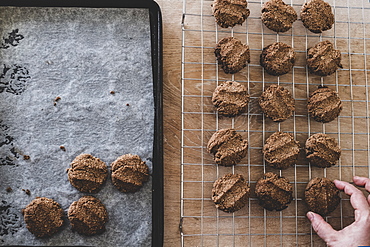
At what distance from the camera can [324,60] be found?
1900mm

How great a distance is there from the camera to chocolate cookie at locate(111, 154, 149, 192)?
1.77 m

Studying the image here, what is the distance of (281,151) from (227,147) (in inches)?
10.6

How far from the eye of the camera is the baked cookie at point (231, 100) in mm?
1834

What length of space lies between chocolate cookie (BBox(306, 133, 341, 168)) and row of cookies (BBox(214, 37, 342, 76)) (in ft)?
1.10

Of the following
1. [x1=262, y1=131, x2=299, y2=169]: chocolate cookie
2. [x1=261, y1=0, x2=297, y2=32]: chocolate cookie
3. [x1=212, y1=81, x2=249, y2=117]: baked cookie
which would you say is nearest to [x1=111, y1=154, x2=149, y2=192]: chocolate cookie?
[x1=212, y1=81, x2=249, y2=117]: baked cookie

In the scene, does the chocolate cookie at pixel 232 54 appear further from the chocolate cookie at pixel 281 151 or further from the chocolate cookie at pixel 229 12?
the chocolate cookie at pixel 281 151

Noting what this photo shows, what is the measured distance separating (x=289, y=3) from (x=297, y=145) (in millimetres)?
759

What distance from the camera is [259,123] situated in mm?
1941

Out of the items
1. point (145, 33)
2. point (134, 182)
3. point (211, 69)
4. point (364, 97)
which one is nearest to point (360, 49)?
point (364, 97)

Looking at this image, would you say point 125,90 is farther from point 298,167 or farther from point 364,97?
point 364,97

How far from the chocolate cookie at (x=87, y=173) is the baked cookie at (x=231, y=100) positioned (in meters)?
0.64

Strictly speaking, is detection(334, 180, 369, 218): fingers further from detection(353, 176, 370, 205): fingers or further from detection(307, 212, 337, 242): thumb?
detection(307, 212, 337, 242): thumb

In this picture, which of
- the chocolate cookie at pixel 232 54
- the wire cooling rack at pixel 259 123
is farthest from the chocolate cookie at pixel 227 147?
the chocolate cookie at pixel 232 54

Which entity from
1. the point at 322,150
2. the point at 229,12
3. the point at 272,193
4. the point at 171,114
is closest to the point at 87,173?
the point at 171,114
